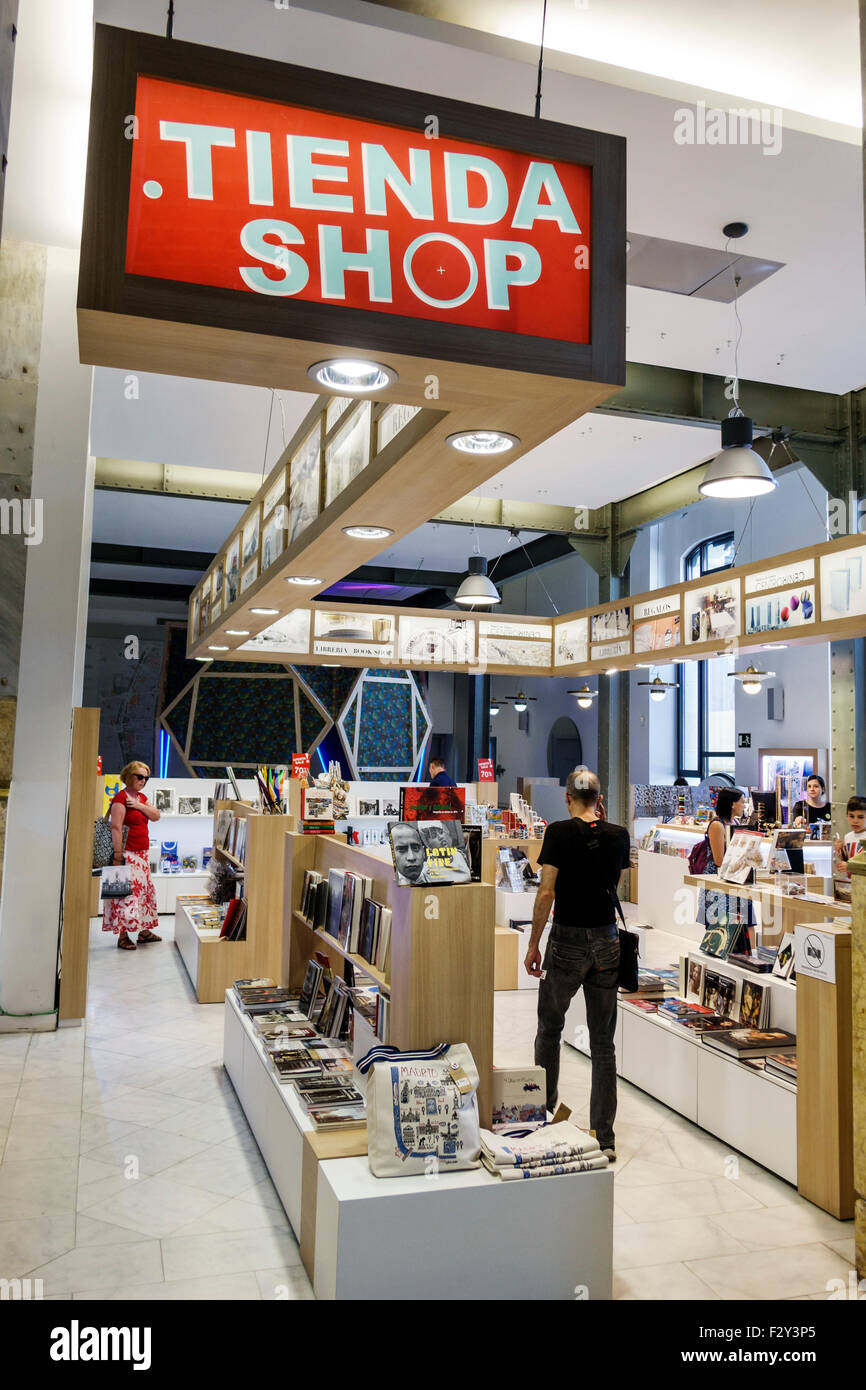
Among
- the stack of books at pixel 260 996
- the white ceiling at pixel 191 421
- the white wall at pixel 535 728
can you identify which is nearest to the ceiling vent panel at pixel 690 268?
the white ceiling at pixel 191 421

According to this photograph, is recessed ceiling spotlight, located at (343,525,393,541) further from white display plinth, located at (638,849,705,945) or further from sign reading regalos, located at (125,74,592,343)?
white display plinth, located at (638,849,705,945)

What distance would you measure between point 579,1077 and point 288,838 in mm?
2153

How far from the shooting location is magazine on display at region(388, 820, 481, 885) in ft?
11.2

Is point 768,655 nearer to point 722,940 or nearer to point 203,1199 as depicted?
point 722,940

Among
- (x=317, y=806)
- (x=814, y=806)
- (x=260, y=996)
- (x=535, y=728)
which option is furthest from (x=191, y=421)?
(x=535, y=728)

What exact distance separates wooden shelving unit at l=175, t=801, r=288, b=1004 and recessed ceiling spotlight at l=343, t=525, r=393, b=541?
3.60m

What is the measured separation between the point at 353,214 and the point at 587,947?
3.26 meters

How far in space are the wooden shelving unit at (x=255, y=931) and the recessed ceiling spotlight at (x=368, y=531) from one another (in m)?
3.60

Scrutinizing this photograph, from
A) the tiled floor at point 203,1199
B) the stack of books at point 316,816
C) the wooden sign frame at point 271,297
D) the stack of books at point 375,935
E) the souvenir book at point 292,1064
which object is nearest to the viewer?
the wooden sign frame at point 271,297

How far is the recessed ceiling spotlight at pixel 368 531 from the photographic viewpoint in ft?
11.8

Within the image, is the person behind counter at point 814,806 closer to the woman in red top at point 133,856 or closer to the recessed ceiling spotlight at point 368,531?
the woman in red top at point 133,856

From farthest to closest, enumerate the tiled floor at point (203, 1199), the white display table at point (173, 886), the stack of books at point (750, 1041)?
the white display table at point (173, 886) < the stack of books at point (750, 1041) < the tiled floor at point (203, 1199)

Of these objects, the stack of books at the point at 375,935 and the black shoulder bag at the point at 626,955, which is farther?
the black shoulder bag at the point at 626,955

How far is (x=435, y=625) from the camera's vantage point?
422 inches
